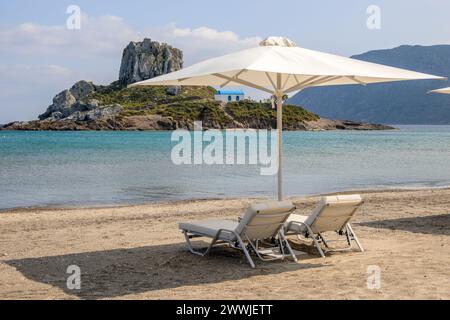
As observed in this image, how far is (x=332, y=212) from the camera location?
7836 millimetres

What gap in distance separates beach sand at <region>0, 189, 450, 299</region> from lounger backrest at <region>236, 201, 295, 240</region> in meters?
0.41

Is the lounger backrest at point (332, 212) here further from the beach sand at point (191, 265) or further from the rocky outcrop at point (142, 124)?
the rocky outcrop at point (142, 124)

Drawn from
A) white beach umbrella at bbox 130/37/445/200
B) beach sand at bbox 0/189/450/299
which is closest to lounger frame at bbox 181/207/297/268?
beach sand at bbox 0/189/450/299

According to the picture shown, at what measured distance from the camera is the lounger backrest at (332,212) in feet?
25.3

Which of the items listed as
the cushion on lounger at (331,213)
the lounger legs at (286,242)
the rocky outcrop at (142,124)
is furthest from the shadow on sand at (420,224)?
the rocky outcrop at (142,124)

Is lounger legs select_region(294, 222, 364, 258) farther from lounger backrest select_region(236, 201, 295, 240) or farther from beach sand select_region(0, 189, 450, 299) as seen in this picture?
lounger backrest select_region(236, 201, 295, 240)

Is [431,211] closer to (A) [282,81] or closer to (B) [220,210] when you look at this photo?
(B) [220,210]

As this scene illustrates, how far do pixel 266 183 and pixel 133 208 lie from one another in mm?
8547

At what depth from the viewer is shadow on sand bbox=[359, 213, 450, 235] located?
399 inches

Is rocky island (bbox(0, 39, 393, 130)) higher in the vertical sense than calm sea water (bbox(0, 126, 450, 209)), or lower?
higher

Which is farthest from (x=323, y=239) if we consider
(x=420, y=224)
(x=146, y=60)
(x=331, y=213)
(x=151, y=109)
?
(x=146, y=60)

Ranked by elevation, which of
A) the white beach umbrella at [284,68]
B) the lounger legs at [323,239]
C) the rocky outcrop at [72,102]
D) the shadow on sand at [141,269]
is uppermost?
the rocky outcrop at [72,102]

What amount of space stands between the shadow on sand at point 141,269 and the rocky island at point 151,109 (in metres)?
96.2
